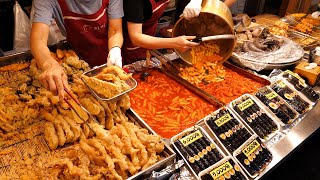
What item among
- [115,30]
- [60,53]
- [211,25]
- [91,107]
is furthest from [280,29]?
[91,107]

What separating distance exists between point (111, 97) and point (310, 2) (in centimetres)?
633

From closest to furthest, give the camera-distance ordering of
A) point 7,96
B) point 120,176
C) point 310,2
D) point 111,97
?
1. point 120,176
2. point 111,97
3. point 7,96
4. point 310,2

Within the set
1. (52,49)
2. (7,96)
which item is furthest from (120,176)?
(52,49)

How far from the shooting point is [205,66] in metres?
3.33

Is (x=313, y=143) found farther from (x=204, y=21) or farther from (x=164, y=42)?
(x=164, y=42)

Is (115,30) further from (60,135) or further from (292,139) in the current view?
(292,139)

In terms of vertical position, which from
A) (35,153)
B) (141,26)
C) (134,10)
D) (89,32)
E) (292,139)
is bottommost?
(292,139)

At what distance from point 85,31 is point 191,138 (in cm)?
196

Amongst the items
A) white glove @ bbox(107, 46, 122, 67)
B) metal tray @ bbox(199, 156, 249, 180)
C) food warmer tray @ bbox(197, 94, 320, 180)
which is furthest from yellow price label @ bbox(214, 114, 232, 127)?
white glove @ bbox(107, 46, 122, 67)

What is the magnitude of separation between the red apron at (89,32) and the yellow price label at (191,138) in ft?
6.06

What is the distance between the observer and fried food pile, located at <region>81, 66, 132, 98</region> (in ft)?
6.89

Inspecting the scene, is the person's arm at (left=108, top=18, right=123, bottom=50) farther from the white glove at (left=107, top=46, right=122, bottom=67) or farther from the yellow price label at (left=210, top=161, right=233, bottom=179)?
the yellow price label at (left=210, top=161, right=233, bottom=179)

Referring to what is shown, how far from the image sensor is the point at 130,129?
2.14 m

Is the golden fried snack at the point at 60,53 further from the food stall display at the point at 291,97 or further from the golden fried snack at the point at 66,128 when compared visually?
the food stall display at the point at 291,97
